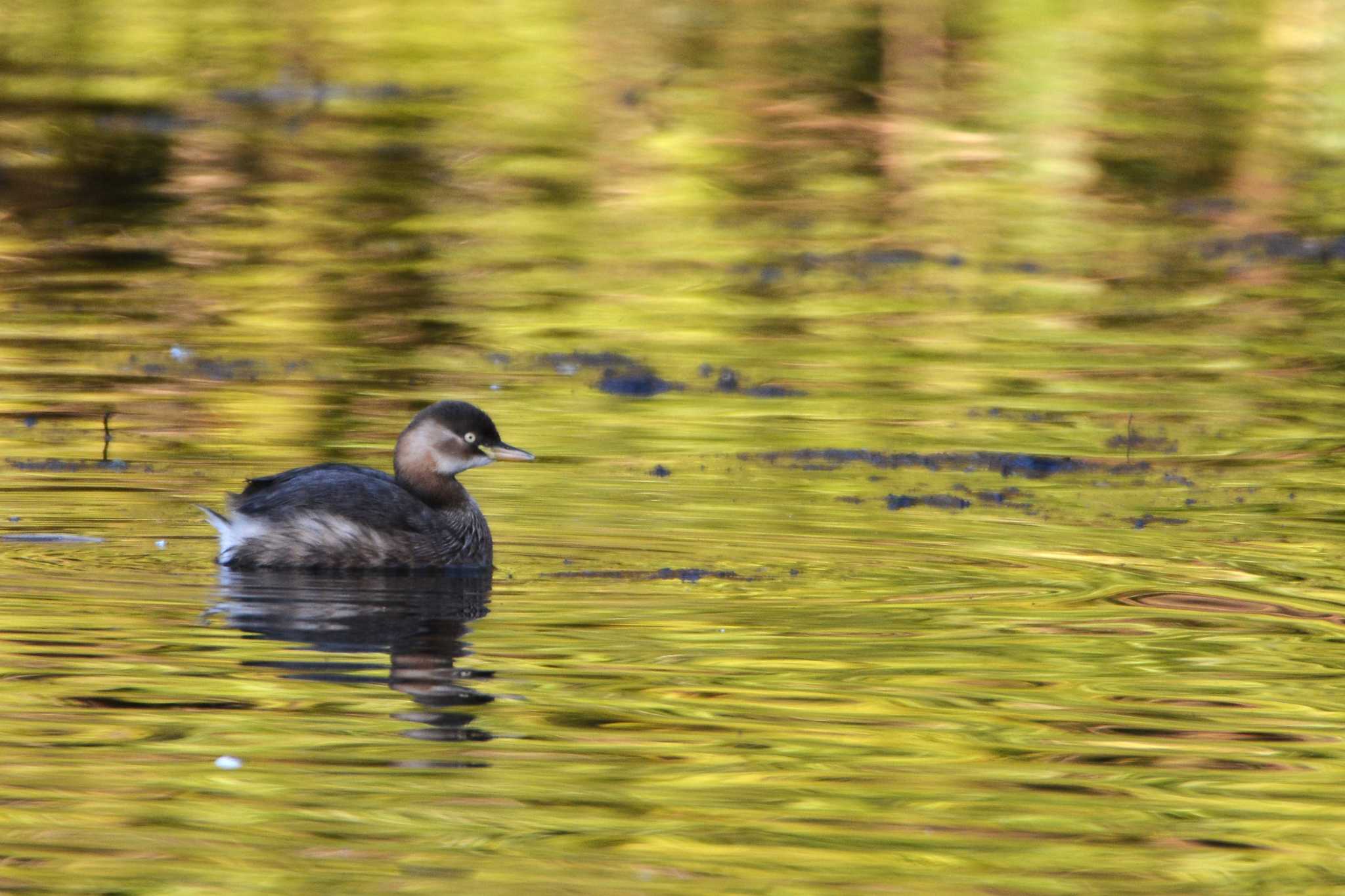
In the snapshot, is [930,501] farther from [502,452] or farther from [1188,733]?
[1188,733]

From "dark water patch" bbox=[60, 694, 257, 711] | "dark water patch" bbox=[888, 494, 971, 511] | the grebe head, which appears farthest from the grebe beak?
"dark water patch" bbox=[60, 694, 257, 711]

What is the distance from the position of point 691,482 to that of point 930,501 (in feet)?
3.49

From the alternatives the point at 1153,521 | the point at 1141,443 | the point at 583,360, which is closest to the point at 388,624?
the point at 1153,521

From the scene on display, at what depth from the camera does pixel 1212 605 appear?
30.8ft

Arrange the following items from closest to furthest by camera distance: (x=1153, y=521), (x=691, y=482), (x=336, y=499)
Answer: (x=336, y=499)
(x=1153, y=521)
(x=691, y=482)

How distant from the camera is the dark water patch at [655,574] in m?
9.53

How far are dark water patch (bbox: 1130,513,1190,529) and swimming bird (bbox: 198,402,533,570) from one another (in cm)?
255

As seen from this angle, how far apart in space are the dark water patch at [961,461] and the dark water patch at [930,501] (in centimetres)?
59

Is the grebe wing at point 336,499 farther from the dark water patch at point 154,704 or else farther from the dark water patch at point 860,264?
the dark water patch at point 860,264

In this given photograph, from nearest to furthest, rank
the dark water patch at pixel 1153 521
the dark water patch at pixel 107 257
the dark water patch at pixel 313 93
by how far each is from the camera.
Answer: the dark water patch at pixel 1153 521 < the dark water patch at pixel 107 257 < the dark water patch at pixel 313 93

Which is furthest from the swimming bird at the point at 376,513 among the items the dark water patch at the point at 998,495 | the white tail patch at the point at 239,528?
the dark water patch at the point at 998,495

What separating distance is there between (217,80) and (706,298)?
11148 millimetres

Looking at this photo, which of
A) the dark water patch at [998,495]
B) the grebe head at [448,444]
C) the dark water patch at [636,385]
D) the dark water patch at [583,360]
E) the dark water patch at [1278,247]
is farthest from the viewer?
the dark water patch at [1278,247]

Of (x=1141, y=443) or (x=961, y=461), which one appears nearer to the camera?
(x=961, y=461)
